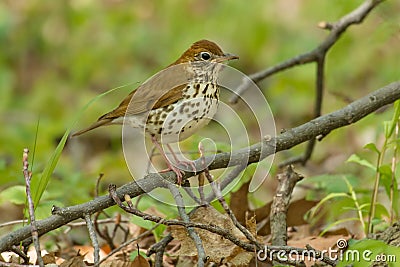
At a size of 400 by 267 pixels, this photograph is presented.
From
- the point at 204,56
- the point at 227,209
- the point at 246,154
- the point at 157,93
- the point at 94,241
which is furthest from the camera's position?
the point at 204,56

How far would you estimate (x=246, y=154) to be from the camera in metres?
2.92

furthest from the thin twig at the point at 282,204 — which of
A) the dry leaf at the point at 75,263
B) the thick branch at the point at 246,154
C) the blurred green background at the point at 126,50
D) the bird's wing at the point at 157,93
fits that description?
the blurred green background at the point at 126,50

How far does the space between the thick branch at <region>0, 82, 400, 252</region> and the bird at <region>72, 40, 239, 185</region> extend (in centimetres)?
30

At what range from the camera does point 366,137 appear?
7.09m

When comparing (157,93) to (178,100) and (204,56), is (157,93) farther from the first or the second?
(204,56)

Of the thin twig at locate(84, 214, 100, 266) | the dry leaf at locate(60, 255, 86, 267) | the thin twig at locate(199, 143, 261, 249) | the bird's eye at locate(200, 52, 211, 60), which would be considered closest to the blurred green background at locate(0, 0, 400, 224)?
the bird's eye at locate(200, 52, 211, 60)

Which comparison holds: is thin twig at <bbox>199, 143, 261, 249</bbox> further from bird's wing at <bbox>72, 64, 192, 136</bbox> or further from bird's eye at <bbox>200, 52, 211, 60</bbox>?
bird's eye at <bbox>200, 52, 211, 60</bbox>

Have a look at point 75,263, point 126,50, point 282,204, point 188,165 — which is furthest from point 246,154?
point 126,50

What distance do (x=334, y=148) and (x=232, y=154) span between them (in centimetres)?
469

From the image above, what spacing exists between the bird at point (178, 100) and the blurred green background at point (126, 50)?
4264 millimetres

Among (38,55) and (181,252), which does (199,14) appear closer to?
(38,55)

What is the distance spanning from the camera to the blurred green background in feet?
27.5

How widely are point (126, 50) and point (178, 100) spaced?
6762 millimetres

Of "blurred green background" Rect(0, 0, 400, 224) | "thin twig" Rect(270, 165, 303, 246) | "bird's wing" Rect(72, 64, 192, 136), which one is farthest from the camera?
"blurred green background" Rect(0, 0, 400, 224)
